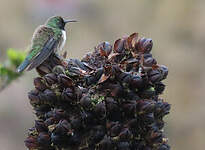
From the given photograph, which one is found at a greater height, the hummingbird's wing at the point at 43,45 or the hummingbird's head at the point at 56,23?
the hummingbird's head at the point at 56,23

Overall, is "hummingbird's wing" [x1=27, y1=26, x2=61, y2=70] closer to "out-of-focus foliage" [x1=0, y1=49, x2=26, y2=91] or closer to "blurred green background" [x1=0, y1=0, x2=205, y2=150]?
→ "out-of-focus foliage" [x1=0, y1=49, x2=26, y2=91]

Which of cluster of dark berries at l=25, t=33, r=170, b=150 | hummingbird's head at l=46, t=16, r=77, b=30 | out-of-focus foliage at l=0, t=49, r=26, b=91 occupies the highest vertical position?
hummingbird's head at l=46, t=16, r=77, b=30

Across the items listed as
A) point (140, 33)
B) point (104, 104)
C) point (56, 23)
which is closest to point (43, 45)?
point (56, 23)

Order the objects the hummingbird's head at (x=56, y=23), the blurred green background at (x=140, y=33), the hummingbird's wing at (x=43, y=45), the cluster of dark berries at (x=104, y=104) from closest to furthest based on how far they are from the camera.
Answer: the cluster of dark berries at (x=104, y=104), the hummingbird's wing at (x=43, y=45), the hummingbird's head at (x=56, y=23), the blurred green background at (x=140, y=33)

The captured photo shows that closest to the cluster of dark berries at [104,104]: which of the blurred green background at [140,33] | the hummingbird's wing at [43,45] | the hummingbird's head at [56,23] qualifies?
the hummingbird's wing at [43,45]

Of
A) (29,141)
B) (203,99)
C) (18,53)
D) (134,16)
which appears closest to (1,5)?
(134,16)

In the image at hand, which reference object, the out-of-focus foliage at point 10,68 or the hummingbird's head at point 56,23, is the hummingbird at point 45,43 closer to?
the hummingbird's head at point 56,23

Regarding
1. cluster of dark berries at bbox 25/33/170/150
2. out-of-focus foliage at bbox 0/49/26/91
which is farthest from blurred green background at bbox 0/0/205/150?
cluster of dark berries at bbox 25/33/170/150
